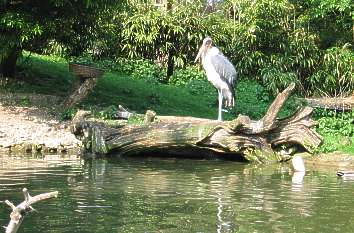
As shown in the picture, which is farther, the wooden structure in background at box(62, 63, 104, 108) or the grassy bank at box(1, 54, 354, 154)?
the grassy bank at box(1, 54, 354, 154)

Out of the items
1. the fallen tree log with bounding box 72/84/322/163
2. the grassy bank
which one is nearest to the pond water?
the fallen tree log with bounding box 72/84/322/163

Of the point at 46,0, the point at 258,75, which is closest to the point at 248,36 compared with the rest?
the point at 258,75

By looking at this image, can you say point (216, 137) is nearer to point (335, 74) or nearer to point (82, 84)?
point (82, 84)

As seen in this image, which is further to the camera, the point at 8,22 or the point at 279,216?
the point at 8,22

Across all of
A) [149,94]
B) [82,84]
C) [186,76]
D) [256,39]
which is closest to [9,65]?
[82,84]

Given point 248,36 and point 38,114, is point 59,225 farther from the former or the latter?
point 248,36

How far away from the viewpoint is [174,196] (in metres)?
11.1

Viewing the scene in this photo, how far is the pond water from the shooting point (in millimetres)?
9000

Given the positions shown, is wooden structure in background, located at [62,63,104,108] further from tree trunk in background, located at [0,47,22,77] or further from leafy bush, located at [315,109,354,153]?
leafy bush, located at [315,109,354,153]

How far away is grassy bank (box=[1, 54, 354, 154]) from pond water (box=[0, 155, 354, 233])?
421 cm

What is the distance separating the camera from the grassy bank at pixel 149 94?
21000 millimetres

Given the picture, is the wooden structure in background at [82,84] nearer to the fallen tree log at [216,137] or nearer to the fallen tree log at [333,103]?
the fallen tree log at [216,137]

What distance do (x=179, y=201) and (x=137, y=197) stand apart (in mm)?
673

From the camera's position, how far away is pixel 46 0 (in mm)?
19109
